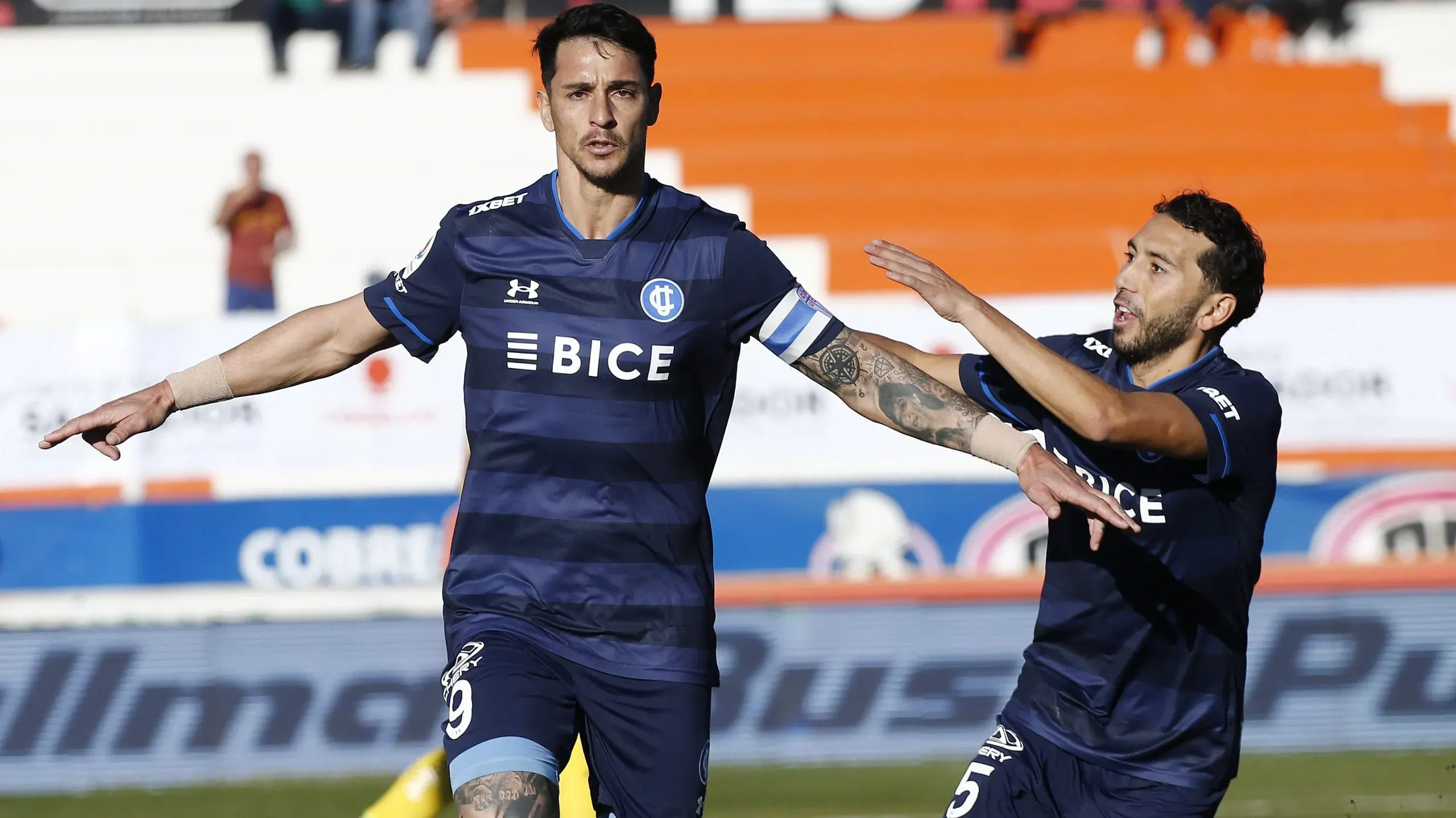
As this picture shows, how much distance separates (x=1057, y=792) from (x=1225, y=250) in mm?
1407

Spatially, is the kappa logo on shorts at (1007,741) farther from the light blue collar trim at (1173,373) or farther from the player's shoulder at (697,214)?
the player's shoulder at (697,214)

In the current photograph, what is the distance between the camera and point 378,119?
1594 cm

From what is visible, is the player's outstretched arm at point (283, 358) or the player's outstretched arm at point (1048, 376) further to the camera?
the player's outstretched arm at point (283, 358)

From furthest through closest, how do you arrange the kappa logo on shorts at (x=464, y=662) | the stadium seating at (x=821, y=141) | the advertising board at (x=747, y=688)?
the stadium seating at (x=821, y=141) < the advertising board at (x=747, y=688) < the kappa logo on shorts at (x=464, y=662)

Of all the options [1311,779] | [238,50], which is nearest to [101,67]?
[238,50]

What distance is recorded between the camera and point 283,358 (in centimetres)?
429

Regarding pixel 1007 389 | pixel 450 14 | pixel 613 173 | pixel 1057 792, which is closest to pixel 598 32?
pixel 613 173

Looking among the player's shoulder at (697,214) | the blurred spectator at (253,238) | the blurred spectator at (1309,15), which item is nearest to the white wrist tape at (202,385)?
the player's shoulder at (697,214)

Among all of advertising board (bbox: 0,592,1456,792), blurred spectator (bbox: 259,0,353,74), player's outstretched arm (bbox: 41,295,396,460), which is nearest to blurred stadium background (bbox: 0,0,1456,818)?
advertising board (bbox: 0,592,1456,792)

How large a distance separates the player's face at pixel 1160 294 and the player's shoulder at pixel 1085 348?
11cm

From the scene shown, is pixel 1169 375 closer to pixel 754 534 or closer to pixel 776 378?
pixel 754 534

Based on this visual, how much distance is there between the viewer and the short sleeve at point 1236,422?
164 inches

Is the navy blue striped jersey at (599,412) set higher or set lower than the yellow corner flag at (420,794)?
higher

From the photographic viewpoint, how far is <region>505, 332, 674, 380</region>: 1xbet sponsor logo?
3.97 m
